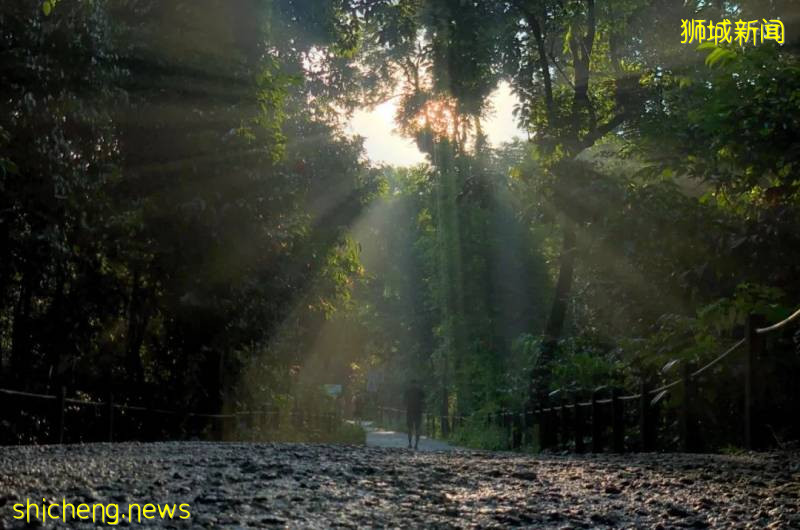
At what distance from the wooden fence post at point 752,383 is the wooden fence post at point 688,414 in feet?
4.86

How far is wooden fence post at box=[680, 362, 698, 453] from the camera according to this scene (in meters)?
11.8

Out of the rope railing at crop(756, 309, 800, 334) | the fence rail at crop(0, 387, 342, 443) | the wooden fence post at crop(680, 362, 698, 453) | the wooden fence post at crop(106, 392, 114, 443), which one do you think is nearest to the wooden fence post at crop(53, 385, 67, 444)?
the fence rail at crop(0, 387, 342, 443)

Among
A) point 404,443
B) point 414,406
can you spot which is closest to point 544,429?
point 414,406

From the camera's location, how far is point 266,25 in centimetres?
2042

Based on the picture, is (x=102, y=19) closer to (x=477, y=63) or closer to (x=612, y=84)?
(x=477, y=63)

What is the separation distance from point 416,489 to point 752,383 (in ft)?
14.0

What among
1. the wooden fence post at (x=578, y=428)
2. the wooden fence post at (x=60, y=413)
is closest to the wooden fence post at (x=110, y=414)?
the wooden fence post at (x=60, y=413)

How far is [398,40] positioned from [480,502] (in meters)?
17.8

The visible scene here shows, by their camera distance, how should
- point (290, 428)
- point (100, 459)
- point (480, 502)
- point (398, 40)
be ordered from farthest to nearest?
point (290, 428) < point (398, 40) < point (100, 459) < point (480, 502)

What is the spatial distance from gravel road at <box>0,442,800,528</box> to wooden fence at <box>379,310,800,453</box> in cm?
78

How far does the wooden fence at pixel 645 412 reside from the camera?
10.2 m

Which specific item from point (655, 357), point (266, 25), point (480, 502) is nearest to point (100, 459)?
point (480, 502)

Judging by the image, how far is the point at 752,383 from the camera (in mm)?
10047

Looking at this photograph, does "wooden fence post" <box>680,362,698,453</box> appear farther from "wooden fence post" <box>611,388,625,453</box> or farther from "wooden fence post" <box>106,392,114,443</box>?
"wooden fence post" <box>106,392,114,443</box>
